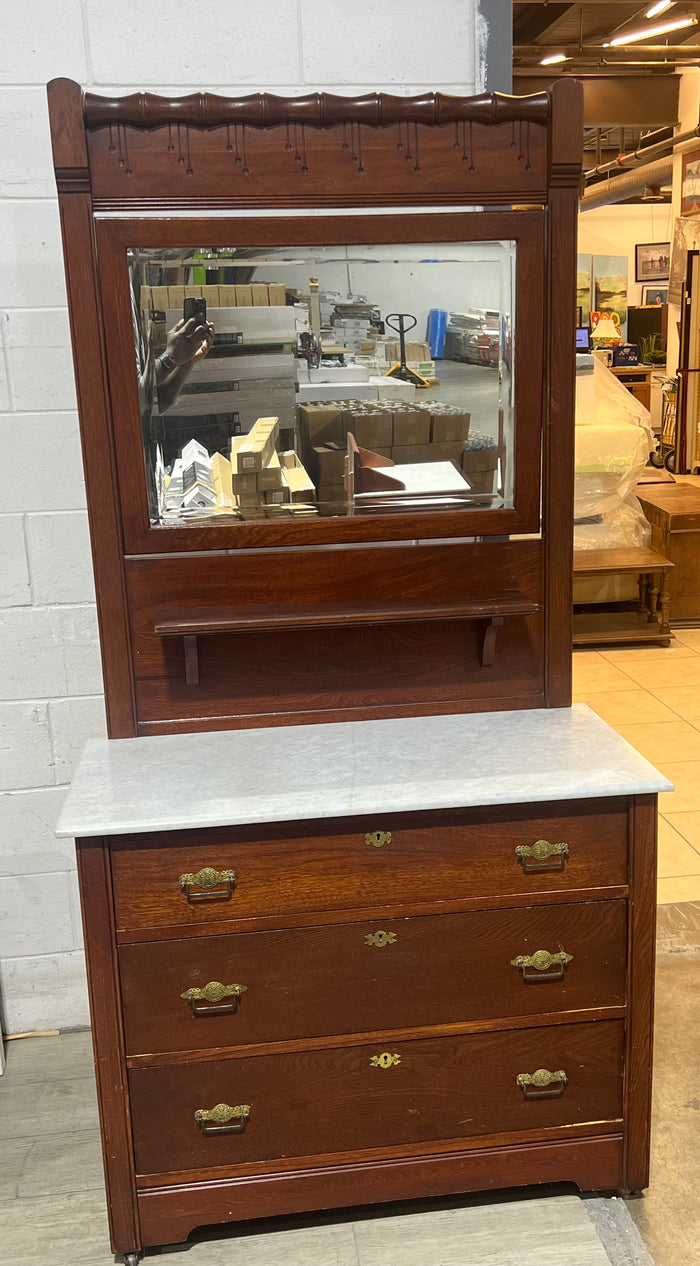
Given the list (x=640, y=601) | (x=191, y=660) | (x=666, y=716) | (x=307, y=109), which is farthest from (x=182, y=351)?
(x=640, y=601)

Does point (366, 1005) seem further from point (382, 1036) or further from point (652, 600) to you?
point (652, 600)

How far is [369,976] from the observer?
2.01m

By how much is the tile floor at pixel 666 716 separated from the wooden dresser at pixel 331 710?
142 centimetres

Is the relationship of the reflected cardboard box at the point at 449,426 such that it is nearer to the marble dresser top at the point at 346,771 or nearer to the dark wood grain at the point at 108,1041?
the marble dresser top at the point at 346,771

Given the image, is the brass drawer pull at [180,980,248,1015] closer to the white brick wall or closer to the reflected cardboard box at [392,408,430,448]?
the white brick wall

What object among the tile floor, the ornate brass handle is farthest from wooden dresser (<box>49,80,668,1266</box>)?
the tile floor

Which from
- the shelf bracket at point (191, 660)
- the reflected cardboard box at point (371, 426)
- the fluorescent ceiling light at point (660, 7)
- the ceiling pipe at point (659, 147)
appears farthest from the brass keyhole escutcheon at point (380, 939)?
the ceiling pipe at point (659, 147)

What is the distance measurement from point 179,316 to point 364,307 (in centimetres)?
36

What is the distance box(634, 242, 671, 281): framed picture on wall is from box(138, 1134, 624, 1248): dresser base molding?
15221 mm

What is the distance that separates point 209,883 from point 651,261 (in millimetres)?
15621

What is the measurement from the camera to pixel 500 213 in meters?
2.15

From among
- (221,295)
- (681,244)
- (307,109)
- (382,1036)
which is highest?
(681,244)

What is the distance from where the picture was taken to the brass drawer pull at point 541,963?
2051 mm

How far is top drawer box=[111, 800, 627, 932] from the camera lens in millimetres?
1938
